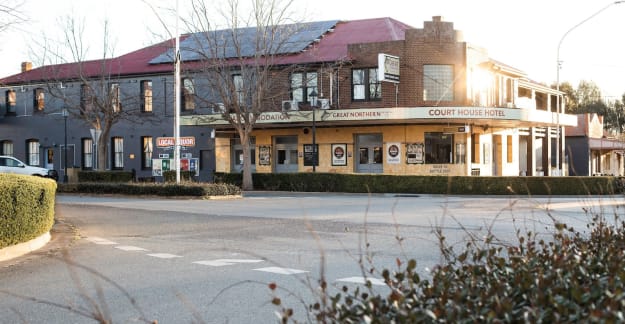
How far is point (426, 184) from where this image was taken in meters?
32.8

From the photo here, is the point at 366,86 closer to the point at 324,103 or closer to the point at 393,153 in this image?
the point at 324,103

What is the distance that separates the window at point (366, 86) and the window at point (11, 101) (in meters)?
25.6

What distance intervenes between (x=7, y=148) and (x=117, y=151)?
10.0m

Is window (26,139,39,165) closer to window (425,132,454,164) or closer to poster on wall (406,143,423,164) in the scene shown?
poster on wall (406,143,423,164)

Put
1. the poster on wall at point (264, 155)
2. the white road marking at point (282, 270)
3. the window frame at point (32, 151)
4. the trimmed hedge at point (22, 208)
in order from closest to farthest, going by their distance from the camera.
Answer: the white road marking at point (282, 270), the trimmed hedge at point (22, 208), the poster on wall at point (264, 155), the window frame at point (32, 151)

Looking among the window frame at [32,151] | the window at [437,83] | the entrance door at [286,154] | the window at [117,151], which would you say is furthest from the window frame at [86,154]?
the window at [437,83]

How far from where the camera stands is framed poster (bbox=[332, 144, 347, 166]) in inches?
1581

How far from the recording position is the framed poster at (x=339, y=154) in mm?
40162

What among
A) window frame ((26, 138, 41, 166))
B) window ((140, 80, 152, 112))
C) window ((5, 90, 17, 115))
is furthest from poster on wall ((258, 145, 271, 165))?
window ((5, 90, 17, 115))

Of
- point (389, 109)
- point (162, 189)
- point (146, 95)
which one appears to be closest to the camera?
point (162, 189)

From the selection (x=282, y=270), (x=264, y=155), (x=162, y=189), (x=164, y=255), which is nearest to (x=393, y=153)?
(x=264, y=155)

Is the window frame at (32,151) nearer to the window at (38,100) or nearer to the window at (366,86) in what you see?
the window at (38,100)

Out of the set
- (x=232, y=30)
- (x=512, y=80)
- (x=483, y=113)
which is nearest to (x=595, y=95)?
(x=512, y=80)

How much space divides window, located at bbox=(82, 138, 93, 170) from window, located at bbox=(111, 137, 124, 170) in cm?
185
